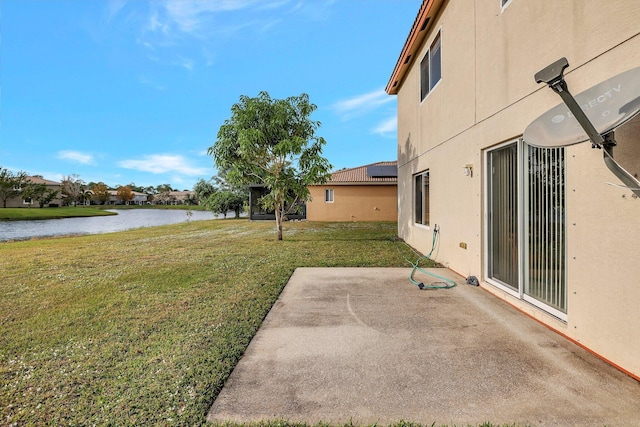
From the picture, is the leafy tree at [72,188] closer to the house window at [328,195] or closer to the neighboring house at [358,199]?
the neighboring house at [358,199]

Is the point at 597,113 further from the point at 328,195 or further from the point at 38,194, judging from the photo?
the point at 38,194

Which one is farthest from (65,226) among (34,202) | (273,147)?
(34,202)

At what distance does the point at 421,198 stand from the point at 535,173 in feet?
15.1

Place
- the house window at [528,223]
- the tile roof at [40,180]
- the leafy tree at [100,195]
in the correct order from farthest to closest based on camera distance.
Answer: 1. the leafy tree at [100,195]
2. the tile roof at [40,180]
3. the house window at [528,223]

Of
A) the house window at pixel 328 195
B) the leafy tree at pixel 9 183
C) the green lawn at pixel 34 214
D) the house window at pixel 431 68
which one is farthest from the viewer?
the leafy tree at pixel 9 183

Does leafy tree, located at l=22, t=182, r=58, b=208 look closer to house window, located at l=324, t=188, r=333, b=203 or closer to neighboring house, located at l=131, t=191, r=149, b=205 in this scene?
neighboring house, located at l=131, t=191, r=149, b=205

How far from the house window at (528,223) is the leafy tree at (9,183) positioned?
5934 centimetres

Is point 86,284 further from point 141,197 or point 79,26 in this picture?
point 141,197

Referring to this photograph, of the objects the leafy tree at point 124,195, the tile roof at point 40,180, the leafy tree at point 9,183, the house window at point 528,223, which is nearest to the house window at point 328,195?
the house window at point 528,223

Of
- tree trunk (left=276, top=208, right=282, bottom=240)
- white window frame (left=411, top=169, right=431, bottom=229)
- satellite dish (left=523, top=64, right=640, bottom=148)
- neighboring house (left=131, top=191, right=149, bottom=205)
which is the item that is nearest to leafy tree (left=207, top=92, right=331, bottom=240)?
tree trunk (left=276, top=208, right=282, bottom=240)

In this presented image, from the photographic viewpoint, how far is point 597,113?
198cm

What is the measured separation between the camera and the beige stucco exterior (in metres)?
19.4

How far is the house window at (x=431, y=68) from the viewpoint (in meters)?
6.18

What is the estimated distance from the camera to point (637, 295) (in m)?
2.08
